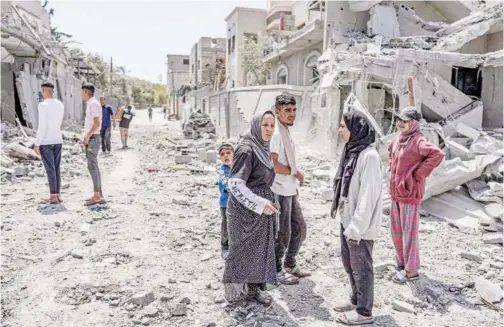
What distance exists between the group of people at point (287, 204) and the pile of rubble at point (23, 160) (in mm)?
5531

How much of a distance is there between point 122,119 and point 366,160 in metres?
10.6

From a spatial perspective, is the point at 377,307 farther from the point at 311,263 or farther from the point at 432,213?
the point at 432,213

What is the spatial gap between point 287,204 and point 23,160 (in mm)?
7470

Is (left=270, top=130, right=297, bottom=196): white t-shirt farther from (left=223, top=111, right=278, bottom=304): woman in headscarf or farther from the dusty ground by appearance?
the dusty ground

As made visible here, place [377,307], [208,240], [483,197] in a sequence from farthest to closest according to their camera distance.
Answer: [483,197]
[208,240]
[377,307]

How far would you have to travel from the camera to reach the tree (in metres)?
25.7

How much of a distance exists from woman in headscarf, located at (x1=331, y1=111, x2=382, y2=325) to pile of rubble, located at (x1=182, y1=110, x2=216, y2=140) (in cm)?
1335

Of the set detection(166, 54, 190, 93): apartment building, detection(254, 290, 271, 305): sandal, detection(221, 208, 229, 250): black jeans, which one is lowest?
detection(254, 290, 271, 305): sandal

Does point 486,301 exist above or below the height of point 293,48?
below

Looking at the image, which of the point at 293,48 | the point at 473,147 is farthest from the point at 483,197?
the point at 293,48

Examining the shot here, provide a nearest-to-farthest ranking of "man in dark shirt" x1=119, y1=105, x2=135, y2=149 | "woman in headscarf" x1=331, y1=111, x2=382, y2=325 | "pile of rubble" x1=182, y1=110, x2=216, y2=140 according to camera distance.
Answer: "woman in headscarf" x1=331, y1=111, x2=382, y2=325 < "man in dark shirt" x1=119, y1=105, x2=135, y2=149 < "pile of rubble" x1=182, y1=110, x2=216, y2=140

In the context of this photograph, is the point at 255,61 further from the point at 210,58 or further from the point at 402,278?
the point at 402,278

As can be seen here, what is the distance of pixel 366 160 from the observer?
2.59 metres

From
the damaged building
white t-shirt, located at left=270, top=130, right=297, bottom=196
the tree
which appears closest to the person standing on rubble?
→ white t-shirt, located at left=270, top=130, right=297, bottom=196
